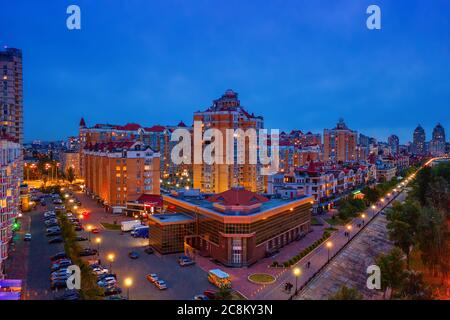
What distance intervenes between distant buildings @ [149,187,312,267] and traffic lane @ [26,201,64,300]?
9400 mm

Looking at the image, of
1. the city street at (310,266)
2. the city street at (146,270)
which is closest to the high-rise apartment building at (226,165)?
the city street at (310,266)

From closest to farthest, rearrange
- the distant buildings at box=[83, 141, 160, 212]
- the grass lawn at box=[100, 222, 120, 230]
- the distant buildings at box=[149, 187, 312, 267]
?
the distant buildings at box=[149, 187, 312, 267], the grass lawn at box=[100, 222, 120, 230], the distant buildings at box=[83, 141, 160, 212]

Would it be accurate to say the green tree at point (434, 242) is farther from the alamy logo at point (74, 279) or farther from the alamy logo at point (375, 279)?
the alamy logo at point (74, 279)

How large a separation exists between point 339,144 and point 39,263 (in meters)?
97.2

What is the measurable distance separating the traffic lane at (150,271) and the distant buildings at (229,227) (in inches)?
87.4

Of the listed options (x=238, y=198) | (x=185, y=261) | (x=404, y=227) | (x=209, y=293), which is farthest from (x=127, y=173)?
(x=404, y=227)

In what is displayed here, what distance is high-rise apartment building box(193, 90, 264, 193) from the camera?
185 feet

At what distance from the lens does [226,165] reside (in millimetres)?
56219

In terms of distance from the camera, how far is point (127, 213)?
164 feet

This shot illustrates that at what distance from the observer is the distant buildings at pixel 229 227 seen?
2864 cm

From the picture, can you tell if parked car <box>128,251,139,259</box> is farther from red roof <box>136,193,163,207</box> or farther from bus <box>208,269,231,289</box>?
red roof <box>136,193,163,207</box>

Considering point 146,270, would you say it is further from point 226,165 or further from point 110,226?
point 226,165

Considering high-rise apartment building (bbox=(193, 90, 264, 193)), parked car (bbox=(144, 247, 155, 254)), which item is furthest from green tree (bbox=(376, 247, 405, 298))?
high-rise apartment building (bbox=(193, 90, 264, 193))

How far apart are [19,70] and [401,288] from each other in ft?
192
